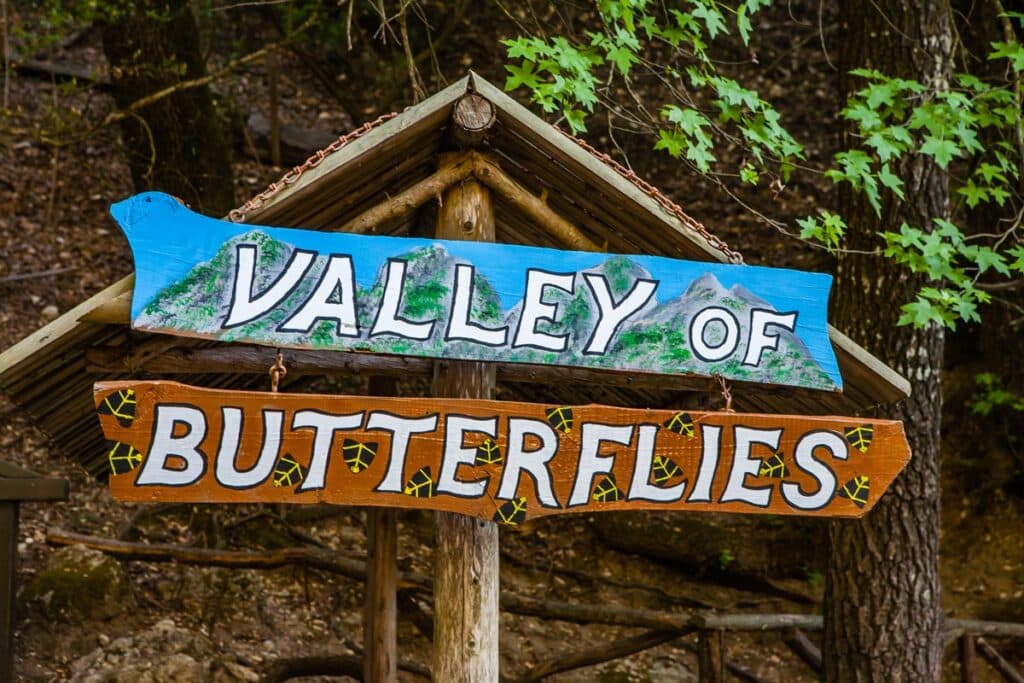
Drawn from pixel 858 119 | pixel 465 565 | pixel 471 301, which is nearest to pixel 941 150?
pixel 858 119

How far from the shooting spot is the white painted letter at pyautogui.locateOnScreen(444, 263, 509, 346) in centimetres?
393

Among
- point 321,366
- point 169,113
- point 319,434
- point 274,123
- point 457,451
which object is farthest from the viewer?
point 274,123

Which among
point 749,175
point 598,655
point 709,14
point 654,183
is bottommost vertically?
point 598,655

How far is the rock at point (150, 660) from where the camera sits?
21.5ft

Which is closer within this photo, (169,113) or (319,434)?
(319,434)

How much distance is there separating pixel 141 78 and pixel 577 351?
671cm

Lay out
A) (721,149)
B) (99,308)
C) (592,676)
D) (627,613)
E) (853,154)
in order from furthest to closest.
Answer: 1. (721,149)
2. (592,676)
3. (627,613)
4. (853,154)
5. (99,308)

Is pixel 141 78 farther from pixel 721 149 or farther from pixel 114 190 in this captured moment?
pixel 721 149

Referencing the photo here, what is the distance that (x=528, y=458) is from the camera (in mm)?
3914

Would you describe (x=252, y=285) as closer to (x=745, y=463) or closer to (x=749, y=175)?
(x=745, y=463)

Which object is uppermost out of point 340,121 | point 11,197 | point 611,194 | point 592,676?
point 340,121

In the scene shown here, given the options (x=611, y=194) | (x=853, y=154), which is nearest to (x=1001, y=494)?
(x=853, y=154)

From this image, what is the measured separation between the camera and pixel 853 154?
18.5ft

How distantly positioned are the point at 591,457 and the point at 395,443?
719 mm
